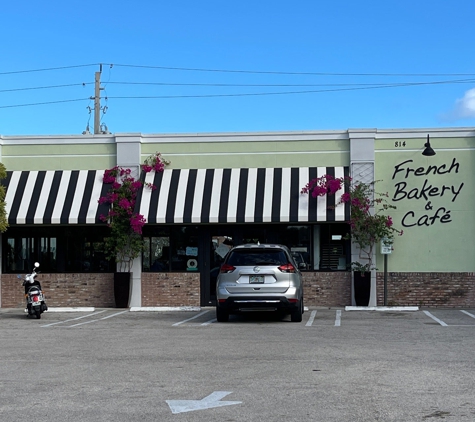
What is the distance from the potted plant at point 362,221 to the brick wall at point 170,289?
175 inches

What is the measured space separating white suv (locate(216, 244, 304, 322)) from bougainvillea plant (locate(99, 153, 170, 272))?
6125 millimetres

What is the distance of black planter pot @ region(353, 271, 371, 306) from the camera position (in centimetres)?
2216

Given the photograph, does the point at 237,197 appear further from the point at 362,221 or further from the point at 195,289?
the point at 362,221

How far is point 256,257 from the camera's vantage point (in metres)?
17.0

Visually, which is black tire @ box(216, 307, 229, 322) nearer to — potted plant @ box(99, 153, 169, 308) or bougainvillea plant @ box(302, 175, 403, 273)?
potted plant @ box(99, 153, 169, 308)

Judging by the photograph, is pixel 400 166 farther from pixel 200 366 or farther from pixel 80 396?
pixel 80 396

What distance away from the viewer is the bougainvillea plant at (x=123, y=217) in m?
22.8

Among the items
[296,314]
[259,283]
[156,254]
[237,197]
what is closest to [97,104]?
[156,254]

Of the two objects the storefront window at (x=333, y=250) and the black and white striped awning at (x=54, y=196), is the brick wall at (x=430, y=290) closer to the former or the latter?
the storefront window at (x=333, y=250)

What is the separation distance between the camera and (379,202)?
22.8 m

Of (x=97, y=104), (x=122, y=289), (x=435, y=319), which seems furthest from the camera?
(x=97, y=104)

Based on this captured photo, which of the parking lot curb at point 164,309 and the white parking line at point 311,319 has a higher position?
the white parking line at point 311,319

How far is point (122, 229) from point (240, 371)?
44.3 feet

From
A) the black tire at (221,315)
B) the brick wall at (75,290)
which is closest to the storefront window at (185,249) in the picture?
the brick wall at (75,290)
